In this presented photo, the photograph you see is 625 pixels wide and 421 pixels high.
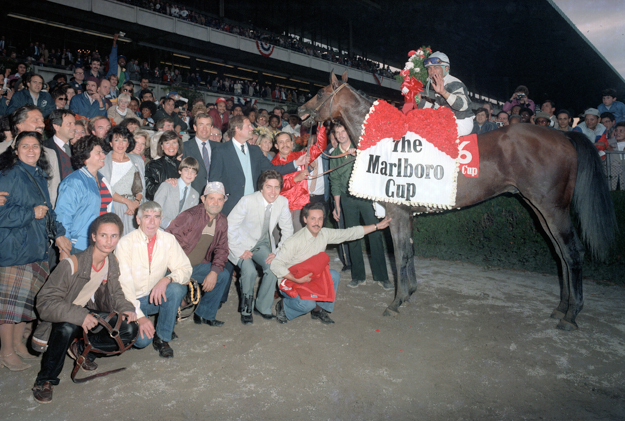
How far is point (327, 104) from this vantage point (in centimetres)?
463

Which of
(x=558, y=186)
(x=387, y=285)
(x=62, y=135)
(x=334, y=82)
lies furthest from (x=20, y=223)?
(x=558, y=186)

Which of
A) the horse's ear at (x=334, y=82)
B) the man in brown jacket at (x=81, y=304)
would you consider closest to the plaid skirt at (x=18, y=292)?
the man in brown jacket at (x=81, y=304)

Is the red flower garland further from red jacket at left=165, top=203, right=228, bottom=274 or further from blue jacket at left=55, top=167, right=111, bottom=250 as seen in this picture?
blue jacket at left=55, top=167, right=111, bottom=250

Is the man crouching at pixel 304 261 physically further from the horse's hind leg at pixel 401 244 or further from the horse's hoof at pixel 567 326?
the horse's hoof at pixel 567 326

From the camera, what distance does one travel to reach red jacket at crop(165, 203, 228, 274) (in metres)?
3.82

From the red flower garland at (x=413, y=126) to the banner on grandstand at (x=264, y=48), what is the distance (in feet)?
75.2

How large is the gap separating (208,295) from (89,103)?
5073 millimetres

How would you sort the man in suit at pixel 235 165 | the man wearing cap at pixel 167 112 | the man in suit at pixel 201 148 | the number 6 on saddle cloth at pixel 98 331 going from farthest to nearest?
the man wearing cap at pixel 167 112
the man in suit at pixel 201 148
the man in suit at pixel 235 165
the number 6 on saddle cloth at pixel 98 331

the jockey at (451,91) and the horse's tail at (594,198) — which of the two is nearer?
the horse's tail at (594,198)

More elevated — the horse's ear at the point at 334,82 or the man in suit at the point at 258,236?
the horse's ear at the point at 334,82

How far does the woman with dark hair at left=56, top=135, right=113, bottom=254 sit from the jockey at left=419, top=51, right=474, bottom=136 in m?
3.60

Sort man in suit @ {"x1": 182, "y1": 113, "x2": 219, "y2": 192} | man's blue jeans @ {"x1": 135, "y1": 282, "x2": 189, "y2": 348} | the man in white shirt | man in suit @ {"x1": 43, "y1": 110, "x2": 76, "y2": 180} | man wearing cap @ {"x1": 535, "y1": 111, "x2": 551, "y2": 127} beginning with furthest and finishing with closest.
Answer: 1. man wearing cap @ {"x1": 535, "y1": 111, "x2": 551, "y2": 127}
2. man in suit @ {"x1": 182, "y1": 113, "x2": 219, "y2": 192}
3. man in suit @ {"x1": 43, "y1": 110, "x2": 76, "y2": 180}
4. man's blue jeans @ {"x1": 135, "y1": 282, "x2": 189, "y2": 348}
5. the man in white shirt

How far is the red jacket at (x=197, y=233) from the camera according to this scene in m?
3.82

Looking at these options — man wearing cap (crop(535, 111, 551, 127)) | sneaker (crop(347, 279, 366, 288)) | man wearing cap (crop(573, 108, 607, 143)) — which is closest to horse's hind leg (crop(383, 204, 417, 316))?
sneaker (crop(347, 279, 366, 288))
